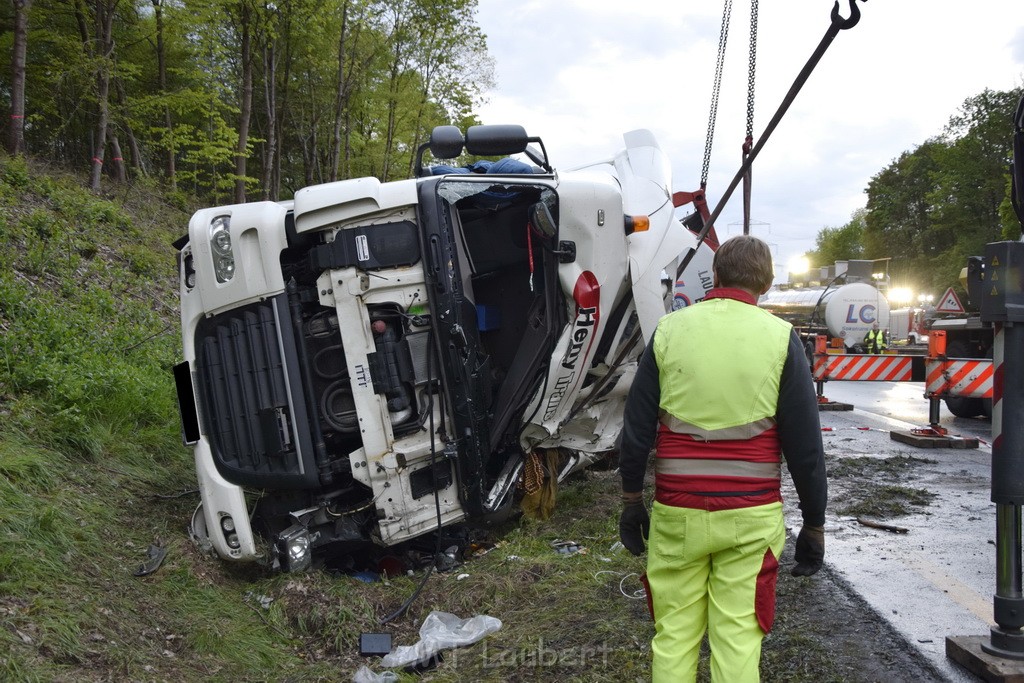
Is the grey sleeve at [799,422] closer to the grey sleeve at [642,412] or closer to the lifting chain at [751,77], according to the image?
the grey sleeve at [642,412]

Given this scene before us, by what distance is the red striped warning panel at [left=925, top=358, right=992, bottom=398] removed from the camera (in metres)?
8.48

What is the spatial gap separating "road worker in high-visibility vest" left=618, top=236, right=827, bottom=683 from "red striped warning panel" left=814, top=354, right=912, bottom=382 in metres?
7.94

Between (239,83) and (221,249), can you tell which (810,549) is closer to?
(221,249)

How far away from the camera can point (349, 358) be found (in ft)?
13.8

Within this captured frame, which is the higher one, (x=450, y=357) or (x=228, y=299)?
(x=228, y=299)

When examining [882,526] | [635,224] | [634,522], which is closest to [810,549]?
[634,522]

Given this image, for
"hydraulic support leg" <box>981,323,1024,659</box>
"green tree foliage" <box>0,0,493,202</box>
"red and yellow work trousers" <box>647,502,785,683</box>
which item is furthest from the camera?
"green tree foliage" <box>0,0,493,202</box>

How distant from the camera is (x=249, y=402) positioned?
4.21 meters

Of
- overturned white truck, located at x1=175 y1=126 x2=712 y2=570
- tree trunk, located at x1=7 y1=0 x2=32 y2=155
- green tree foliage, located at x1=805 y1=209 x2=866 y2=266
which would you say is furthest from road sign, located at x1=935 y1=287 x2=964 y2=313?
green tree foliage, located at x1=805 y1=209 x2=866 y2=266

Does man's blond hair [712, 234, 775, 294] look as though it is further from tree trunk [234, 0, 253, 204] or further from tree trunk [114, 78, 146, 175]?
tree trunk [114, 78, 146, 175]

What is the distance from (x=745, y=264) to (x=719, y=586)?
100cm

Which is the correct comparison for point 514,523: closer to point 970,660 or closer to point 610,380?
point 610,380

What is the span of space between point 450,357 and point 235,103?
18.5 metres

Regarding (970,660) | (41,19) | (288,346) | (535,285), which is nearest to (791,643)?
(970,660)
